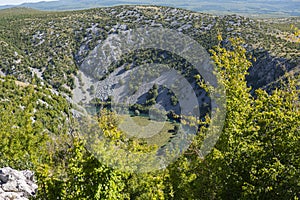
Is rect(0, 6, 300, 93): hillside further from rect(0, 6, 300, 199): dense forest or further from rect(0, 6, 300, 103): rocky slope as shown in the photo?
rect(0, 6, 300, 199): dense forest

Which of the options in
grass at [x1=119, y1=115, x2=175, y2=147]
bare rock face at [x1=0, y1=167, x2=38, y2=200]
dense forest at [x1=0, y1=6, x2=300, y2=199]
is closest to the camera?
dense forest at [x1=0, y1=6, x2=300, y2=199]

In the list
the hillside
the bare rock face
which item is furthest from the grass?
the bare rock face

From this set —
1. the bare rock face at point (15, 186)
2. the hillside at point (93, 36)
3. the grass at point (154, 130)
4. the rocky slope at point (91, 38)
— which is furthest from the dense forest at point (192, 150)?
the hillside at point (93, 36)

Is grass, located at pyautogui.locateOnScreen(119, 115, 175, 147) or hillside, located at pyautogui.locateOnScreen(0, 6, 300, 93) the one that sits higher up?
hillside, located at pyautogui.locateOnScreen(0, 6, 300, 93)

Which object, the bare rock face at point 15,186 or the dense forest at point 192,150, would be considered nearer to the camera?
the dense forest at point 192,150

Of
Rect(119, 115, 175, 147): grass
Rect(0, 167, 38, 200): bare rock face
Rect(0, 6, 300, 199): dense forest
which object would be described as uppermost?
Rect(0, 6, 300, 199): dense forest

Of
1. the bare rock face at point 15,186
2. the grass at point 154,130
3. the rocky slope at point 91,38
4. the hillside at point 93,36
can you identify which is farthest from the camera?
the rocky slope at point 91,38

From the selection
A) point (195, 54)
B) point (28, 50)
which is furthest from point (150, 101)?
point (28, 50)

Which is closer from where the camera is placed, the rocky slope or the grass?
the grass

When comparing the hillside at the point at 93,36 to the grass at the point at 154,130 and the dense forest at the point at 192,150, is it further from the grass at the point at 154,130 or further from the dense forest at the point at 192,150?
the dense forest at the point at 192,150

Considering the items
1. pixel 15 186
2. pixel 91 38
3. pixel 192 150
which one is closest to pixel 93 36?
pixel 91 38
